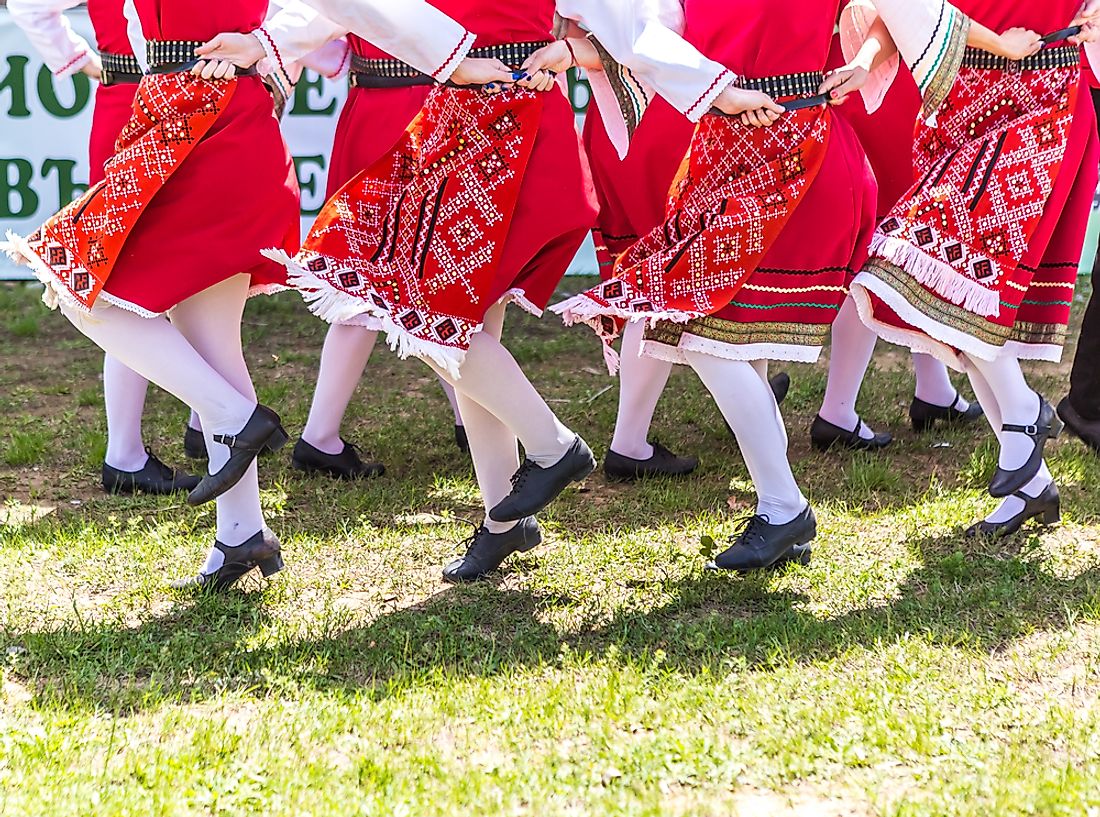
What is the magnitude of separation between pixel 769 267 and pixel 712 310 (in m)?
0.18

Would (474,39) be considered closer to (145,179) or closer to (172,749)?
(145,179)

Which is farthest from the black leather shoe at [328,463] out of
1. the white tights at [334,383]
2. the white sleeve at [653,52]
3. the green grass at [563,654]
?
the white sleeve at [653,52]

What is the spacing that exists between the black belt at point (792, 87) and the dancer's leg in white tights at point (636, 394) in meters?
1.05

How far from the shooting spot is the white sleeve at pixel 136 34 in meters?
2.96

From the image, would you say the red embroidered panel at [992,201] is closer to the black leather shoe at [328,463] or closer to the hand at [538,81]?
the hand at [538,81]

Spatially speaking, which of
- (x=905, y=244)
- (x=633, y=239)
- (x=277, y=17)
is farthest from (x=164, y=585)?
(x=905, y=244)

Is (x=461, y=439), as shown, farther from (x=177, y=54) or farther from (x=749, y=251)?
(x=177, y=54)

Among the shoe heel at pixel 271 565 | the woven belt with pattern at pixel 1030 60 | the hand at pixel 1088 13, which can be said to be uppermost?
the hand at pixel 1088 13

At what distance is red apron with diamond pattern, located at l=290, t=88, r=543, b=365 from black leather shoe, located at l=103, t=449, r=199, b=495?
1.32 metres

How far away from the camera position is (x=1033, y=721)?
249 cm

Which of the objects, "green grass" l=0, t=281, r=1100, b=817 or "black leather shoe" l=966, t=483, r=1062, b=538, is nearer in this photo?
"green grass" l=0, t=281, r=1100, b=817

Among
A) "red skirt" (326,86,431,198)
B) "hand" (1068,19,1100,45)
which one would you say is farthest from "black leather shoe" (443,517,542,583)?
"hand" (1068,19,1100,45)

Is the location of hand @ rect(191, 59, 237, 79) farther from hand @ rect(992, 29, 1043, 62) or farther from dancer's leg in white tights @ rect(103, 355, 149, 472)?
hand @ rect(992, 29, 1043, 62)

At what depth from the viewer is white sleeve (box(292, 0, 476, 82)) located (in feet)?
8.99
